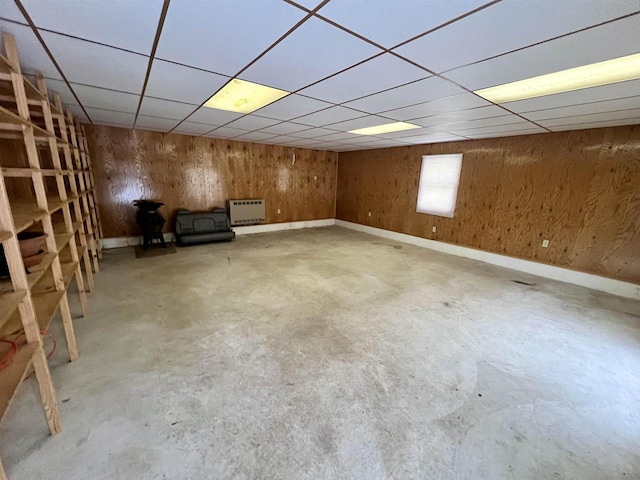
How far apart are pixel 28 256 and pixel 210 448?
1723mm

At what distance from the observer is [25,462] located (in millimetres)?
1271

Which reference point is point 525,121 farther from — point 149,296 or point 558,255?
point 149,296

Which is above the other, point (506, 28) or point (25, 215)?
point (506, 28)

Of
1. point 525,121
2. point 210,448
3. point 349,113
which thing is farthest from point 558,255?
point 210,448

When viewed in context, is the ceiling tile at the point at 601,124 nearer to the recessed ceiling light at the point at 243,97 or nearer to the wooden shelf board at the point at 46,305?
the recessed ceiling light at the point at 243,97

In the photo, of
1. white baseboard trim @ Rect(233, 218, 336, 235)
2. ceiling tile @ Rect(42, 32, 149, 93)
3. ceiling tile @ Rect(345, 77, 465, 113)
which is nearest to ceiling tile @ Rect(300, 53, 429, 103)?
ceiling tile @ Rect(345, 77, 465, 113)

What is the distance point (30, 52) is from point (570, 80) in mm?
3942

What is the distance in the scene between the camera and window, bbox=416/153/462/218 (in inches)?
203

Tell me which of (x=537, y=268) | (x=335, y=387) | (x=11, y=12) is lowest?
(x=335, y=387)

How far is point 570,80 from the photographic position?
6.75ft

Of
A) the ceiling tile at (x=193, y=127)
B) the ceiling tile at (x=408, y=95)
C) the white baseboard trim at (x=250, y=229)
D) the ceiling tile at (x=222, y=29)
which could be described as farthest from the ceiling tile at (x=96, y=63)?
the white baseboard trim at (x=250, y=229)

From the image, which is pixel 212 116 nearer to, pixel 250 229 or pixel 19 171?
pixel 19 171

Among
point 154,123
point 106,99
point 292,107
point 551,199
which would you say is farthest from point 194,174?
point 551,199

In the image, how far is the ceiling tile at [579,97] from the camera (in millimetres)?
2057
